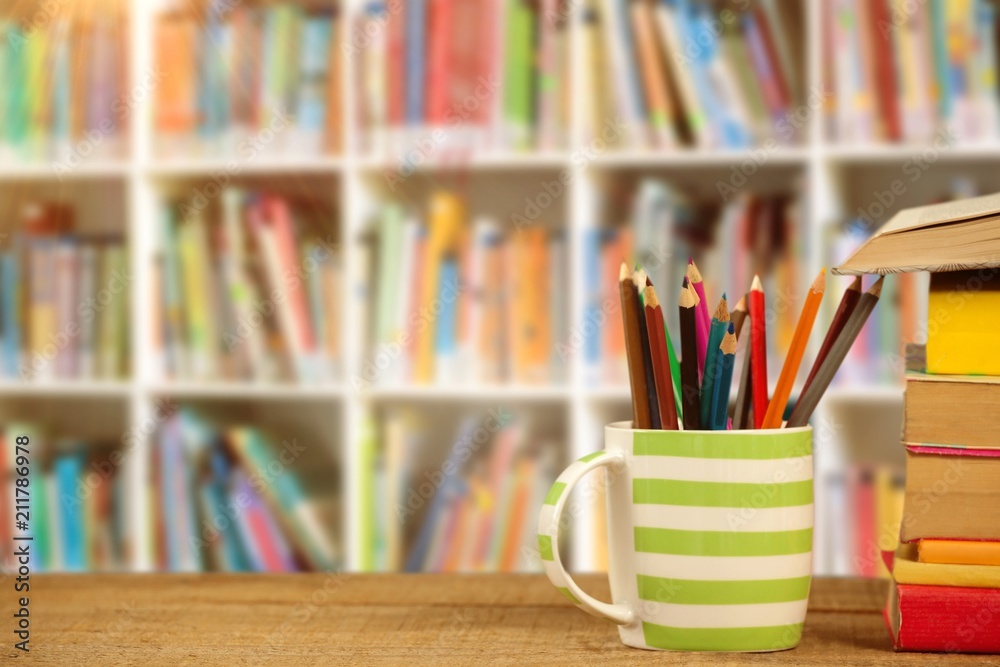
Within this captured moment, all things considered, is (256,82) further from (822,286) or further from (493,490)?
(822,286)

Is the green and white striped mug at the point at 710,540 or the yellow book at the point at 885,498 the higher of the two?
the green and white striped mug at the point at 710,540

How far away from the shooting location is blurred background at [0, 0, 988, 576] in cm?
170

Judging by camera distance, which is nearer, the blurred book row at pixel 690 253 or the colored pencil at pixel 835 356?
the colored pencil at pixel 835 356

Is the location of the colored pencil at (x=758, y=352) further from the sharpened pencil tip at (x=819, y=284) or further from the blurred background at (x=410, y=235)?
the blurred background at (x=410, y=235)

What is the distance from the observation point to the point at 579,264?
1767 mm

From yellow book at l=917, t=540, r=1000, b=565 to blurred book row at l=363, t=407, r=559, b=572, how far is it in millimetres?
1314

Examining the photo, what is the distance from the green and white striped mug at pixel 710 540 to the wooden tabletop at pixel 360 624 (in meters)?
0.01

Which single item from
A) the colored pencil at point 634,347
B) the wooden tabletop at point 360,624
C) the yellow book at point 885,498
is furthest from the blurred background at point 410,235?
the colored pencil at point 634,347

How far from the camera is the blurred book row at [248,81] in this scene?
74.2 inches
